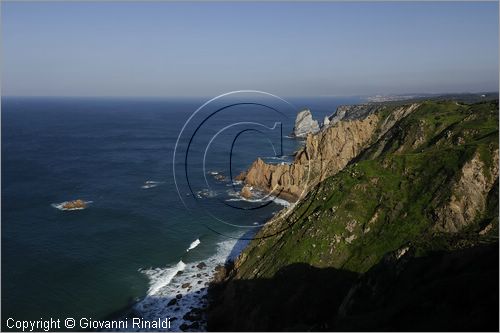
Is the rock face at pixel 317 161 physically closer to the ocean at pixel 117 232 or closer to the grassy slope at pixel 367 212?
the ocean at pixel 117 232

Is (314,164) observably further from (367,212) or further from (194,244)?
(367,212)

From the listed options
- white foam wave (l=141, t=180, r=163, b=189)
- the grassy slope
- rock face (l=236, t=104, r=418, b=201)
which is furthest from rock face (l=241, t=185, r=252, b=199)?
the grassy slope

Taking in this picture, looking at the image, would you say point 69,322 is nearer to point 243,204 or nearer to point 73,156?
point 243,204

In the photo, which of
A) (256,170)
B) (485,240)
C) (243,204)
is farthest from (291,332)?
(256,170)
